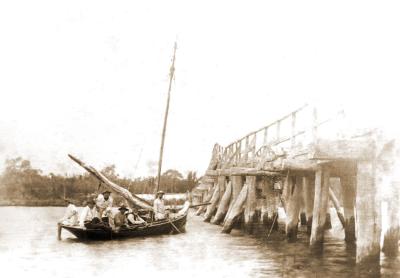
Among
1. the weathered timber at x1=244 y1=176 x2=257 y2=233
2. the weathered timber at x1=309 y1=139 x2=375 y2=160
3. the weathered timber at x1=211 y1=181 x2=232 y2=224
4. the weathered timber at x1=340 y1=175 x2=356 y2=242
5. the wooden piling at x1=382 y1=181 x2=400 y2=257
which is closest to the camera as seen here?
the weathered timber at x1=309 y1=139 x2=375 y2=160

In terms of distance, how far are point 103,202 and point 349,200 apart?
8959 mm

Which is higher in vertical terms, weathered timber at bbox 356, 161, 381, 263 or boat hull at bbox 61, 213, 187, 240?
weathered timber at bbox 356, 161, 381, 263

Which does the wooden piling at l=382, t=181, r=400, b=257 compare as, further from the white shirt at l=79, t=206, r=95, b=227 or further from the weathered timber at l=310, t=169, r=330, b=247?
the white shirt at l=79, t=206, r=95, b=227

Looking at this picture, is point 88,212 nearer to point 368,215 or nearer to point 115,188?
point 115,188

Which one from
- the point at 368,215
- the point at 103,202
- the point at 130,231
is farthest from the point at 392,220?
the point at 103,202

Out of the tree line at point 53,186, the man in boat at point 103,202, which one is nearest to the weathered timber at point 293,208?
the man in boat at point 103,202

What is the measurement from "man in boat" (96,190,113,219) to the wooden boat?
0.96 meters

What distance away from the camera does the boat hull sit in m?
17.6

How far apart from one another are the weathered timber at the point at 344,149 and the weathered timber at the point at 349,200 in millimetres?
5629

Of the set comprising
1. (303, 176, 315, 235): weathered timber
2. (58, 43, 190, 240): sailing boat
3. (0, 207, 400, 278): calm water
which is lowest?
(0, 207, 400, 278): calm water

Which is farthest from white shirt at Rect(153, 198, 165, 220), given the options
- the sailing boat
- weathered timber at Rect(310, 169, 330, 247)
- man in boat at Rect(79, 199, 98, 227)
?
weathered timber at Rect(310, 169, 330, 247)

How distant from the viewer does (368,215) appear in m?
10.9

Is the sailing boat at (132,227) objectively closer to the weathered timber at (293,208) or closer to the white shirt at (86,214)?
the white shirt at (86,214)

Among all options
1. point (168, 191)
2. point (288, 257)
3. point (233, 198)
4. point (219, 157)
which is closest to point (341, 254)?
point (288, 257)
